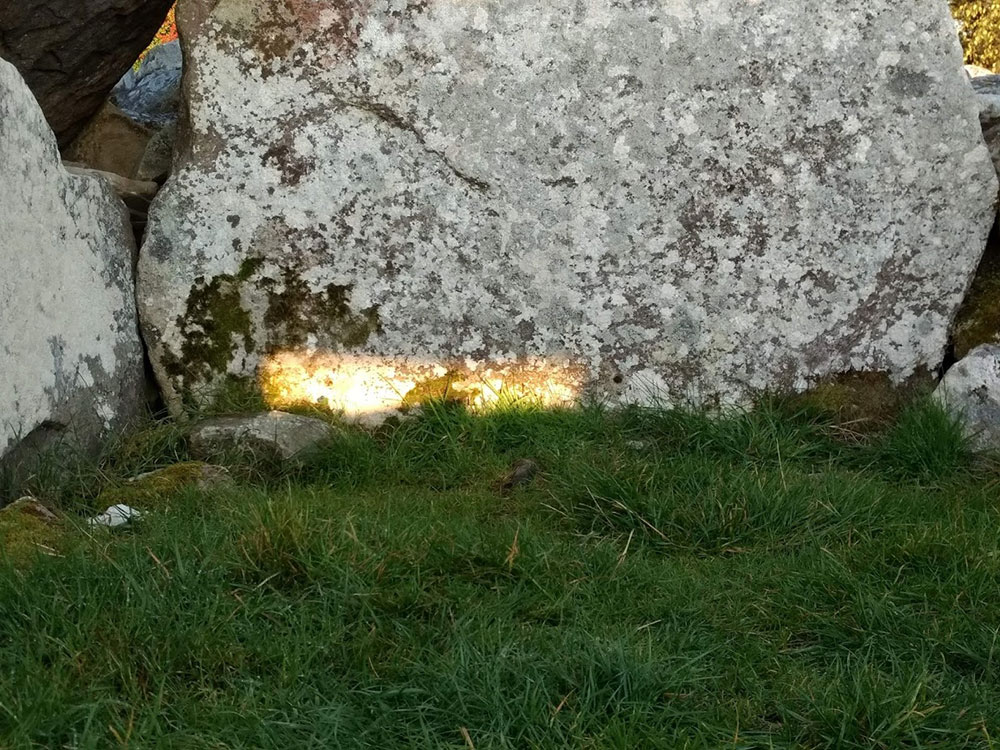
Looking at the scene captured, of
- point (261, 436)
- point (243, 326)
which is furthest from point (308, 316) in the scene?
point (261, 436)

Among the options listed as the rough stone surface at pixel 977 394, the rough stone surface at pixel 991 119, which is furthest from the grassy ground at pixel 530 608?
the rough stone surface at pixel 991 119

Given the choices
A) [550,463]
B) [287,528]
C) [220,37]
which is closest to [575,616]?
[287,528]

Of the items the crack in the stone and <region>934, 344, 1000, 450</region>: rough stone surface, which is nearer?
<region>934, 344, 1000, 450</region>: rough stone surface

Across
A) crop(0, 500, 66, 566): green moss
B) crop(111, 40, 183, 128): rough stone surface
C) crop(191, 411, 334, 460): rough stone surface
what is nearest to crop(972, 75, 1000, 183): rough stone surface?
crop(191, 411, 334, 460): rough stone surface

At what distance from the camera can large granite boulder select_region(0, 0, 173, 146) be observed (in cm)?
398

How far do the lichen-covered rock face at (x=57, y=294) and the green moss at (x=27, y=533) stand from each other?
262 millimetres

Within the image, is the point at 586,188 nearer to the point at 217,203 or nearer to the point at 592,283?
the point at 592,283

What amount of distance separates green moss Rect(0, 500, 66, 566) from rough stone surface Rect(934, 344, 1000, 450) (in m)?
2.66

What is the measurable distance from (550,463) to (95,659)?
1.56m

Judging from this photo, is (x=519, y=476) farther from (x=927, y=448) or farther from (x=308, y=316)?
(x=927, y=448)

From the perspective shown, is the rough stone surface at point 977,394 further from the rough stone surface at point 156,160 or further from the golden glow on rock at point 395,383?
the rough stone surface at point 156,160

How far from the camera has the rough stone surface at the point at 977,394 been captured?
3.70 meters

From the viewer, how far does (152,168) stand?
4523 mm

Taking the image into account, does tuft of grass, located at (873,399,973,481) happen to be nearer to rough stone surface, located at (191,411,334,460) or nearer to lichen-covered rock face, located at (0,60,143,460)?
rough stone surface, located at (191,411,334,460)
